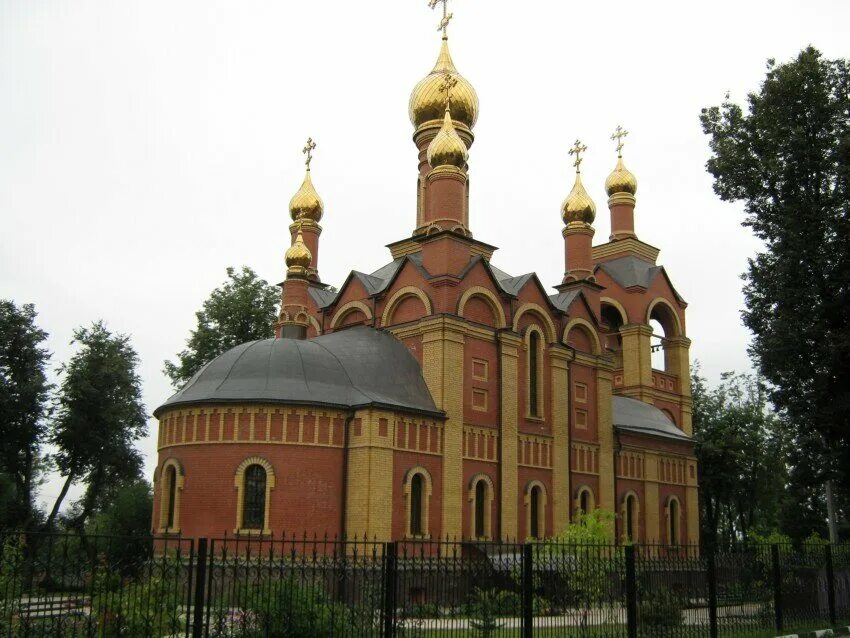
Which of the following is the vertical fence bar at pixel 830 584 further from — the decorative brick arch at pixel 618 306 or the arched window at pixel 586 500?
the decorative brick arch at pixel 618 306

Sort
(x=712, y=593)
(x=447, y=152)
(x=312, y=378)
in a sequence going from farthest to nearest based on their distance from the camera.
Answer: (x=447, y=152), (x=312, y=378), (x=712, y=593)

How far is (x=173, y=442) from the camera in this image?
18047 mm

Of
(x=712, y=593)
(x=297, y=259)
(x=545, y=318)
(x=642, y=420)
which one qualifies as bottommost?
(x=712, y=593)

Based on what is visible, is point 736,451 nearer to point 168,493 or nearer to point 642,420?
point 642,420

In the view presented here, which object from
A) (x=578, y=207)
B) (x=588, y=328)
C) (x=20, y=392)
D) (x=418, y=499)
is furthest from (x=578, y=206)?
(x=20, y=392)

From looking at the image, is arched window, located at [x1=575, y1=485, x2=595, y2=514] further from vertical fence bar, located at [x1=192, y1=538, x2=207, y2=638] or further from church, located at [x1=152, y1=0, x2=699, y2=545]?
vertical fence bar, located at [x1=192, y1=538, x2=207, y2=638]

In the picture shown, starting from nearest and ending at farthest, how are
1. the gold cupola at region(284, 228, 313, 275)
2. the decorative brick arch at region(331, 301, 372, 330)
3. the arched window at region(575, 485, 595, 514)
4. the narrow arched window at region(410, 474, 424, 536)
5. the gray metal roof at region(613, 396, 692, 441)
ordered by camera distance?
the narrow arched window at region(410, 474, 424, 536) < the decorative brick arch at region(331, 301, 372, 330) < the arched window at region(575, 485, 595, 514) < the gold cupola at region(284, 228, 313, 275) < the gray metal roof at region(613, 396, 692, 441)

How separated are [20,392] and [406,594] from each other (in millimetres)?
18508

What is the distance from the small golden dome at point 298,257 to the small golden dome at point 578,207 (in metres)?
7.40

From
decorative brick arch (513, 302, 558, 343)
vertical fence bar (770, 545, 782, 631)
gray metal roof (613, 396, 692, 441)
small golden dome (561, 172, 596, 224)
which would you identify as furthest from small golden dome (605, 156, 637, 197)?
vertical fence bar (770, 545, 782, 631)

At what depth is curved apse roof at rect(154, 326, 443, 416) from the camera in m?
17.7

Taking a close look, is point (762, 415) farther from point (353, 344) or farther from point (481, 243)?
point (353, 344)

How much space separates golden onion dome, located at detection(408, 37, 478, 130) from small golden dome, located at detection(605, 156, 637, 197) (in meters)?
7.24

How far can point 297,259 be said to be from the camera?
24156mm
